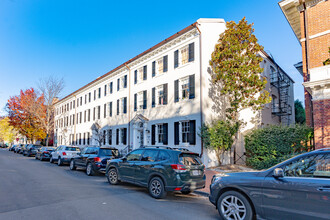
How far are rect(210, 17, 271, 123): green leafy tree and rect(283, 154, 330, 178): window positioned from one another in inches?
394

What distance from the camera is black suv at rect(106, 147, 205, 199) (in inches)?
277

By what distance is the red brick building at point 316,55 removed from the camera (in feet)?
37.7

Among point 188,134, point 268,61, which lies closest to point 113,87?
point 188,134

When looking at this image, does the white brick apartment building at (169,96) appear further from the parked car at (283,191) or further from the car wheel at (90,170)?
the parked car at (283,191)

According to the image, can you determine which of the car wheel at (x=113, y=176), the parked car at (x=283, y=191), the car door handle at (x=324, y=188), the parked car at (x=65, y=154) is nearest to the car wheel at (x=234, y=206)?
the parked car at (x=283, y=191)

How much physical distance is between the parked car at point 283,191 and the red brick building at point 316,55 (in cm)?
867

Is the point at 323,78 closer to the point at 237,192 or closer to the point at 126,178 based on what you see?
the point at 237,192

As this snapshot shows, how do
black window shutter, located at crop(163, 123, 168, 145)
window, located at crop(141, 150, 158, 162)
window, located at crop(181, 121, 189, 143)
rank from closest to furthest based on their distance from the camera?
1. window, located at crop(141, 150, 158, 162)
2. window, located at crop(181, 121, 189, 143)
3. black window shutter, located at crop(163, 123, 168, 145)

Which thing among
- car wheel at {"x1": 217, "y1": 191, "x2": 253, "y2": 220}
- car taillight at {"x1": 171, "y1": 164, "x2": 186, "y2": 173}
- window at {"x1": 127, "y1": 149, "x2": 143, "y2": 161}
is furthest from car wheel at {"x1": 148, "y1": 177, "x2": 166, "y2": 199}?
car wheel at {"x1": 217, "y1": 191, "x2": 253, "y2": 220}

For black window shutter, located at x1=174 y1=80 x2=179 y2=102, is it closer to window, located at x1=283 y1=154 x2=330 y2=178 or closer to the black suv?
the black suv

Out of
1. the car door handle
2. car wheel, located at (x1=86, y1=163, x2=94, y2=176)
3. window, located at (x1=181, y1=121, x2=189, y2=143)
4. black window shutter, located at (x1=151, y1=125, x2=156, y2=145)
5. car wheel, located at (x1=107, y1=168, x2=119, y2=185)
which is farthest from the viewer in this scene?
black window shutter, located at (x1=151, y1=125, x2=156, y2=145)

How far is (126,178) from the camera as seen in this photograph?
8602 mm

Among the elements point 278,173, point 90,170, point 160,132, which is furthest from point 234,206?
point 160,132

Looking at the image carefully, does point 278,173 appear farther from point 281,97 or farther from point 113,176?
point 281,97
